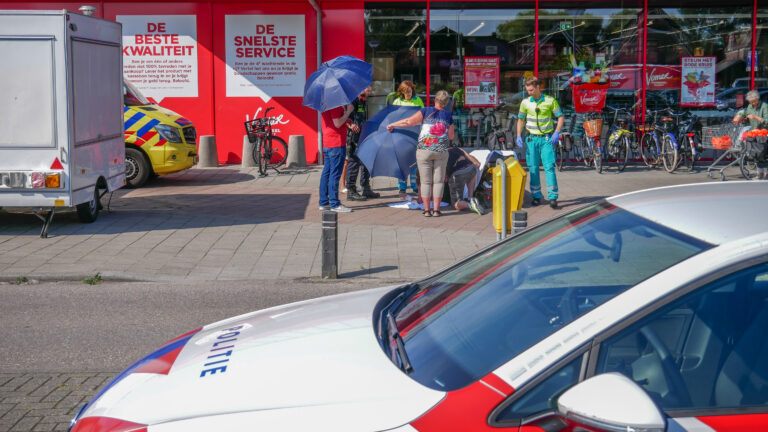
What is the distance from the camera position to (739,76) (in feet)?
59.3

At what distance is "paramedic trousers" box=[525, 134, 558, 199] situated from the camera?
12.1m

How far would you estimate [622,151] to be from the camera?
17.1 metres

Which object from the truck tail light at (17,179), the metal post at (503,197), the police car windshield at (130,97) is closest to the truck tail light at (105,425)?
the metal post at (503,197)

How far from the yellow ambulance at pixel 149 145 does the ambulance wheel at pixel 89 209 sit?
3.34 m

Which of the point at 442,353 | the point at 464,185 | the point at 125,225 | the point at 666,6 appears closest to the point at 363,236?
the point at 464,185

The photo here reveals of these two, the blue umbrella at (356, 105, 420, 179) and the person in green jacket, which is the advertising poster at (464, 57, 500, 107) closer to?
the person in green jacket

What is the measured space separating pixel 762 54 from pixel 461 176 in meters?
9.33

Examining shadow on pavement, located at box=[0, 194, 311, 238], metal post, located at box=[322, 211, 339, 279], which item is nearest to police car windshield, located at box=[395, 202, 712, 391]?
metal post, located at box=[322, 211, 339, 279]

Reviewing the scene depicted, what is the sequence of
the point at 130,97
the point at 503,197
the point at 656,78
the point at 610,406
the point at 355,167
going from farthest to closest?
1. the point at 656,78
2. the point at 130,97
3. the point at 355,167
4. the point at 503,197
5. the point at 610,406

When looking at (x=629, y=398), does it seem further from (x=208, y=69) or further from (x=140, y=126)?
(x=208, y=69)

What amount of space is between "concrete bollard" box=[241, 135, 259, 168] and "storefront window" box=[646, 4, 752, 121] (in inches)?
332

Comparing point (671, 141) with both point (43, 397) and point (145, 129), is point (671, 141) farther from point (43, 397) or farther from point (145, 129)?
point (43, 397)

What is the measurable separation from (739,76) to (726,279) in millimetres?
17307

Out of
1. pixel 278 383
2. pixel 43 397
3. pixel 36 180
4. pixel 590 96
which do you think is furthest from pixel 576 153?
pixel 278 383
